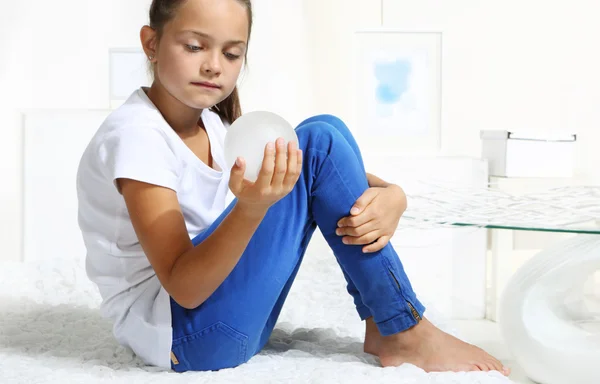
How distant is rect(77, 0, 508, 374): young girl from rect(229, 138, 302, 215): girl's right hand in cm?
11

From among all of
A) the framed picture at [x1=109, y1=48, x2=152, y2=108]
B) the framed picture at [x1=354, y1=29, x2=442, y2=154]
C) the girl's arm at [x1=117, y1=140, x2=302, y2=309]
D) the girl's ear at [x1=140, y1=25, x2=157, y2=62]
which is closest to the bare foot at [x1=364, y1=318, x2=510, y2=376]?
the girl's arm at [x1=117, y1=140, x2=302, y2=309]

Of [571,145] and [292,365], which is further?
[571,145]

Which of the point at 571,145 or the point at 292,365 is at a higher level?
the point at 571,145

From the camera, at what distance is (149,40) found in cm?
110

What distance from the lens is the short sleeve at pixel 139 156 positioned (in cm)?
96

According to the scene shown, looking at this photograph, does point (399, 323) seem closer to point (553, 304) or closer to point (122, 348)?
point (553, 304)

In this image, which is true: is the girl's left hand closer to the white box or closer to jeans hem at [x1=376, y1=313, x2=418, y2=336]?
jeans hem at [x1=376, y1=313, x2=418, y2=336]

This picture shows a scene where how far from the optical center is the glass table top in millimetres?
991

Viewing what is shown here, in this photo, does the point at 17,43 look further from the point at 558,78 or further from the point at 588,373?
the point at 588,373

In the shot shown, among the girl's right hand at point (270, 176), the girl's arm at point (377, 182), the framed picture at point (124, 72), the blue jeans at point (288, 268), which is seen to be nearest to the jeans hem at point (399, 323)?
the blue jeans at point (288, 268)

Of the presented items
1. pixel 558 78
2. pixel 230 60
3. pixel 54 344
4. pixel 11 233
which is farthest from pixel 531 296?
pixel 11 233

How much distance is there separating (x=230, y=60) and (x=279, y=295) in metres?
0.35

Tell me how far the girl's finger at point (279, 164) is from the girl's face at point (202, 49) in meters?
0.23

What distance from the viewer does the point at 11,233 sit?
2404 mm
